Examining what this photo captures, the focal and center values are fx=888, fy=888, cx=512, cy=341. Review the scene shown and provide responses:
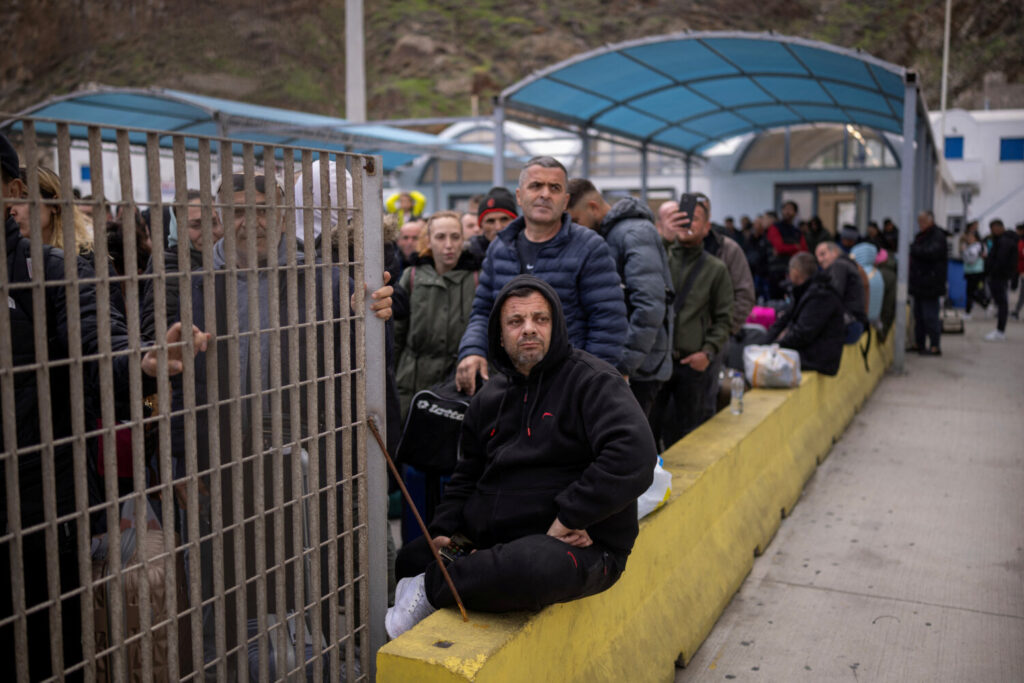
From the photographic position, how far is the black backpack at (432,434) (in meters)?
3.88

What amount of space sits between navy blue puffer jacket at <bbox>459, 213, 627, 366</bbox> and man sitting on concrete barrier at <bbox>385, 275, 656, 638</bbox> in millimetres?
912

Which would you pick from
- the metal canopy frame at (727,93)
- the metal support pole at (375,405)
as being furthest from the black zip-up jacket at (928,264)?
the metal support pole at (375,405)

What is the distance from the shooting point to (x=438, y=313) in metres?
4.98

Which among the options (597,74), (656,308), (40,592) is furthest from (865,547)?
(597,74)

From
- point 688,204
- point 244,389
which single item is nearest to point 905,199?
point 688,204

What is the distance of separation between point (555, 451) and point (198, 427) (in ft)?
3.87

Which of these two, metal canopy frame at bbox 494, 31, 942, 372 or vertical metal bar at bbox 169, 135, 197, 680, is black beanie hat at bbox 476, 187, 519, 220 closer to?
vertical metal bar at bbox 169, 135, 197, 680

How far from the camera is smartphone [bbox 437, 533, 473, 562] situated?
116 inches

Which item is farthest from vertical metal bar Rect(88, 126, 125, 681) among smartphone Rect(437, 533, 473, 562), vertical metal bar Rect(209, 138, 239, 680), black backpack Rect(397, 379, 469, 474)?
black backpack Rect(397, 379, 469, 474)

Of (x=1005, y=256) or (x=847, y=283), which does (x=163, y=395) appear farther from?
(x=1005, y=256)

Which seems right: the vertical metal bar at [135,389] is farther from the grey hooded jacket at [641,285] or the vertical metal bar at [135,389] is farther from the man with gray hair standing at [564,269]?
the grey hooded jacket at [641,285]

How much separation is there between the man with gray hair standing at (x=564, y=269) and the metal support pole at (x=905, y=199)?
736 cm

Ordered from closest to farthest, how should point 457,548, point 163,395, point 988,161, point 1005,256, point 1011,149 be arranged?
point 163,395, point 457,548, point 1005,256, point 1011,149, point 988,161

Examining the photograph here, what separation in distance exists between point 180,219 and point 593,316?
2340 mm
